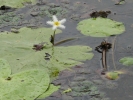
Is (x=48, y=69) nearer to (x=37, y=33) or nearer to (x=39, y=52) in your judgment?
(x=39, y=52)

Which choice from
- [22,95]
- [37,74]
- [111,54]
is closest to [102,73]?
[111,54]

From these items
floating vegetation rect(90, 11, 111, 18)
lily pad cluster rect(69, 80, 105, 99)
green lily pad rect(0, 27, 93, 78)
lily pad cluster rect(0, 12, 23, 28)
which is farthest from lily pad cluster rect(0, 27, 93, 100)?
floating vegetation rect(90, 11, 111, 18)

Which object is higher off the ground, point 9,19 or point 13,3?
point 13,3

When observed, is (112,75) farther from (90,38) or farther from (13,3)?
(13,3)

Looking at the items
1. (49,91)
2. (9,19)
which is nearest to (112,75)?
(49,91)

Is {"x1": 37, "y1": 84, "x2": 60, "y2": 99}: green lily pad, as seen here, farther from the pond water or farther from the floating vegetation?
the floating vegetation

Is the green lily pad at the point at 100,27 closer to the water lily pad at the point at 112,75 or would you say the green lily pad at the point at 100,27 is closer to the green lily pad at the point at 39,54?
the green lily pad at the point at 39,54
